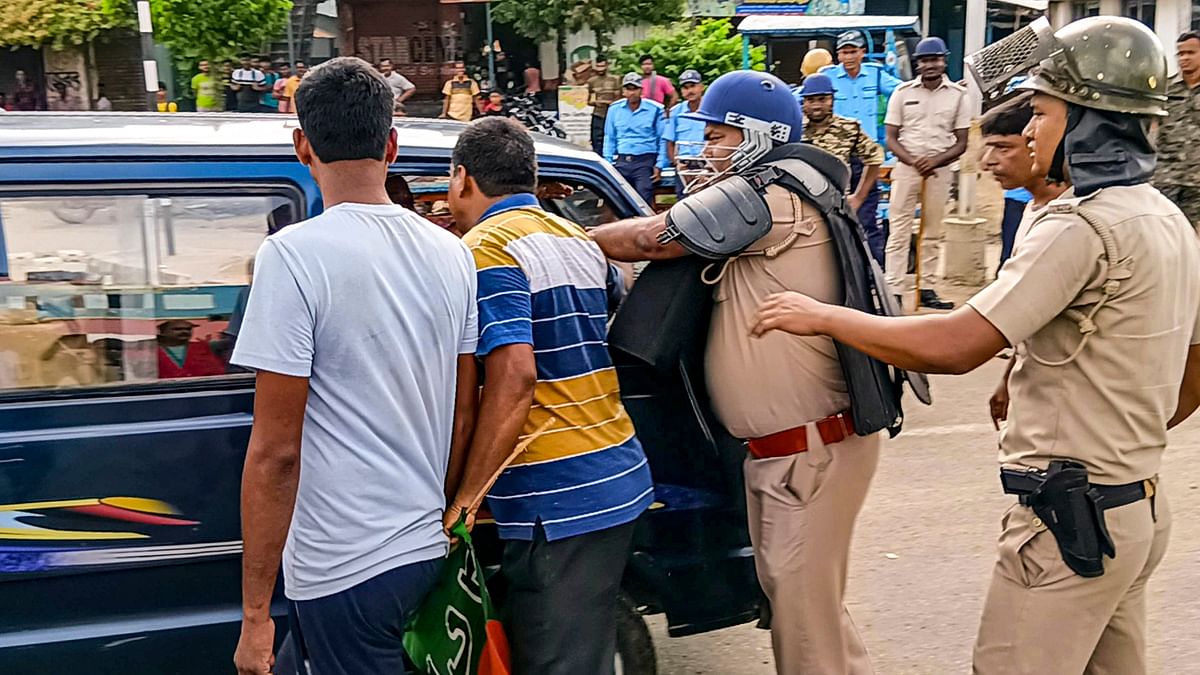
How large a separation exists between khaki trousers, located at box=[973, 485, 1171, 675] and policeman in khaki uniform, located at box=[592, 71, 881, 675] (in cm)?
53

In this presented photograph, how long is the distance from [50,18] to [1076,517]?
80.7 feet

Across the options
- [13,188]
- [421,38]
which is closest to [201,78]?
[421,38]

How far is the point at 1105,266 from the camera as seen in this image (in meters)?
2.35

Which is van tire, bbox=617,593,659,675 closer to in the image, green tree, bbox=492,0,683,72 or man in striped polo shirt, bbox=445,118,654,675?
man in striped polo shirt, bbox=445,118,654,675

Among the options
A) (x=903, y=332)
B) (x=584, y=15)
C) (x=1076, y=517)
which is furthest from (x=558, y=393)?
(x=584, y=15)

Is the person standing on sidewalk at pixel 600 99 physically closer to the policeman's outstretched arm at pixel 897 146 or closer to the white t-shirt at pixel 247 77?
the policeman's outstretched arm at pixel 897 146

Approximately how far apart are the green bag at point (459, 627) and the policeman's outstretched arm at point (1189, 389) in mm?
1588

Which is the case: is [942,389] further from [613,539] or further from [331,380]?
[331,380]

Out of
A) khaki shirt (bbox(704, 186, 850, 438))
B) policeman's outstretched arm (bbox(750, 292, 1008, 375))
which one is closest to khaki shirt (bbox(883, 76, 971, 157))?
khaki shirt (bbox(704, 186, 850, 438))

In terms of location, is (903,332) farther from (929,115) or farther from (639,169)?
(639,169)

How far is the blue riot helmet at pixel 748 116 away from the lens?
10.1ft

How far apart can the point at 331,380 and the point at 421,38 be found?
25860mm

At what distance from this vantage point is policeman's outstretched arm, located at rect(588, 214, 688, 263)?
9.55 ft

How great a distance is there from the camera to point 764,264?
299cm
